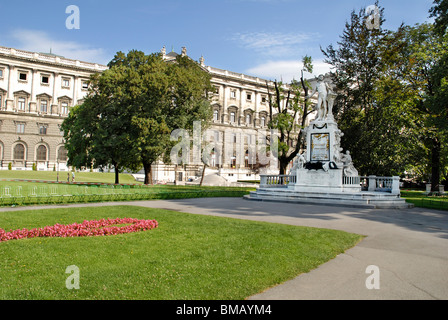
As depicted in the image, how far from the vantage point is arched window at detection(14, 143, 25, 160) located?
63062 millimetres

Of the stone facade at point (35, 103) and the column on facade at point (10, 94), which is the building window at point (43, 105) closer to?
the stone facade at point (35, 103)

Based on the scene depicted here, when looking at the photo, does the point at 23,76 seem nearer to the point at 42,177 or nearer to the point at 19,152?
the point at 19,152

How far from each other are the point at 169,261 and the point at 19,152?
222 ft

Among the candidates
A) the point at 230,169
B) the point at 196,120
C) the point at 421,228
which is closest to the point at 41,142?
the point at 230,169

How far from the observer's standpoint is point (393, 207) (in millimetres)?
18625

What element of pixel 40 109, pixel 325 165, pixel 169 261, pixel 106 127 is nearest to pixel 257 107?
pixel 40 109

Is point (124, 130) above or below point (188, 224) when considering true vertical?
above

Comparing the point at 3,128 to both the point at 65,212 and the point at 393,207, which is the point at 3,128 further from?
the point at 393,207

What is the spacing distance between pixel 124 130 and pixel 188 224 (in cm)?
2418

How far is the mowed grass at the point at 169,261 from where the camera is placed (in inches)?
204

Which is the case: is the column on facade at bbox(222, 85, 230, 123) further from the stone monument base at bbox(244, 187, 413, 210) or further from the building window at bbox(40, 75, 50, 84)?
the stone monument base at bbox(244, 187, 413, 210)

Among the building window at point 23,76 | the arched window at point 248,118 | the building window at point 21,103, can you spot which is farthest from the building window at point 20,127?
the arched window at point 248,118

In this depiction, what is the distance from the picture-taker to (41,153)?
2564 inches

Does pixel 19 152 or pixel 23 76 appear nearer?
pixel 19 152
